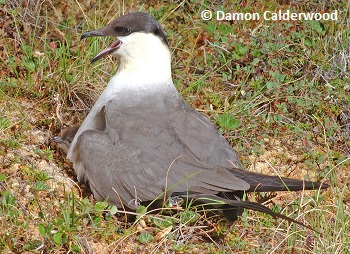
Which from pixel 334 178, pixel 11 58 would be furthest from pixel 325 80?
pixel 11 58

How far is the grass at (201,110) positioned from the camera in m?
4.47

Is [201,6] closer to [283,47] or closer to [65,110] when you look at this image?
Answer: [283,47]

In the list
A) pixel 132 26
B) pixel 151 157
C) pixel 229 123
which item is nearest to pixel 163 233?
pixel 151 157

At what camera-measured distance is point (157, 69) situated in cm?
538

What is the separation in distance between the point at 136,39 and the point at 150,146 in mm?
925

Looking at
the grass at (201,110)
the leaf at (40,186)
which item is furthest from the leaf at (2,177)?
the leaf at (40,186)

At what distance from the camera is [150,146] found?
4.80 metres

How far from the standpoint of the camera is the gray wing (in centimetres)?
466

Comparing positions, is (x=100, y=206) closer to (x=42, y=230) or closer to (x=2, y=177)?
(x=42, y=230)

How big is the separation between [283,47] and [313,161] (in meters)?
1.21

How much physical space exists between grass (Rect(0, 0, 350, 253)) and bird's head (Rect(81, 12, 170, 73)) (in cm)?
49

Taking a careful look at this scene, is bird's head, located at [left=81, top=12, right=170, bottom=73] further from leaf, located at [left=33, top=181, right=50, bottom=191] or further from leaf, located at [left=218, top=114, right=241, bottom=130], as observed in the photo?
leaf, located at [left=33, top=181, right=50, bottom=191]

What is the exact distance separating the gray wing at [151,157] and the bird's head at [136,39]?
450mm

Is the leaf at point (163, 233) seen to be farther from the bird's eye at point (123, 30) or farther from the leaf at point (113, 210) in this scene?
the bird's eye at point (123, 30)
